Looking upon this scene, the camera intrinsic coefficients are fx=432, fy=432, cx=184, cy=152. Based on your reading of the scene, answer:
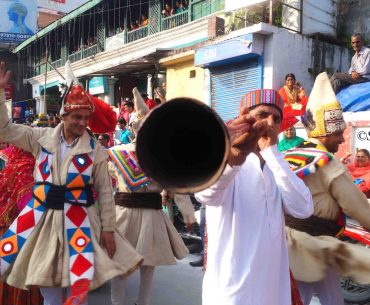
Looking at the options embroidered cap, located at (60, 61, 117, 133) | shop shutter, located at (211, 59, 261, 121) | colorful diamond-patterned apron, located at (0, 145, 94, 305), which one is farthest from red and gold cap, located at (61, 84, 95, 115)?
shop shutter, located at (211, 59, 261, 121)

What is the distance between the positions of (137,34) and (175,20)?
2.60m

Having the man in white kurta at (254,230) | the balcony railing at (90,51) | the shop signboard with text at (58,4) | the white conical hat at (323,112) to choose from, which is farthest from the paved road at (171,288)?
the shop signboard with text at (58,4)

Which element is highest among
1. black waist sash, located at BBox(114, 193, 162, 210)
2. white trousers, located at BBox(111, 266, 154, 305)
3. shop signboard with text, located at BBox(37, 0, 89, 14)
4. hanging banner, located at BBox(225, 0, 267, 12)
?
shop signboard with text, located at BBox(37, 0, 89, 14)

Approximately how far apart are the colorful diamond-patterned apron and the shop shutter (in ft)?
27.1

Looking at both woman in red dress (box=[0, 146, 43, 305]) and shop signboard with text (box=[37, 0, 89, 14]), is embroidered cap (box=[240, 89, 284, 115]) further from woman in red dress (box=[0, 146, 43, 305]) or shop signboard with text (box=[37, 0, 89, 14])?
shop signboard with text (box=[37, 0, 89, 14])

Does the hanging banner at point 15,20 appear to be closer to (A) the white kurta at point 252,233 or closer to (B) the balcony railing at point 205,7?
(B) the balcony railing at point 205,7

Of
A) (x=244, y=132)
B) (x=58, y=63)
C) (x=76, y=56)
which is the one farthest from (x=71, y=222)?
(x=58, y=63)

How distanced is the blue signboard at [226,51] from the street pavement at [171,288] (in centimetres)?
661

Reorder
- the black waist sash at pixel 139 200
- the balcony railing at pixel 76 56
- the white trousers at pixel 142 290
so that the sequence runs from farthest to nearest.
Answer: the balcony railing at pixel 76 56
the black waist sash at pixel 139 200
the white trousers at pixel 142 290

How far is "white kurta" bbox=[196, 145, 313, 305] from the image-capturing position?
6.23 feet

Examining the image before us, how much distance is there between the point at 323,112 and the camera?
2.79 meters

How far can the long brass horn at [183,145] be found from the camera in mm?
1344

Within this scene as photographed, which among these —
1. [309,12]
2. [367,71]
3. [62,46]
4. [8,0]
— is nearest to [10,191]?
[367,71]

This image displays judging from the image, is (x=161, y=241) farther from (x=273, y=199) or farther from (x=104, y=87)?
(x=104, y=87)
